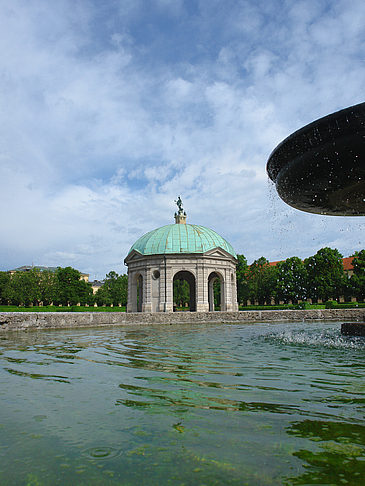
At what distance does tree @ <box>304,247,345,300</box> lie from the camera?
52688 mm

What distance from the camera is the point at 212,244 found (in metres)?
39.4

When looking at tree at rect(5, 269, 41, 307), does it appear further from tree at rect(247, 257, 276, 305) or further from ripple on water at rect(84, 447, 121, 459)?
ripple on water at rect(84, 447, 121, 459)

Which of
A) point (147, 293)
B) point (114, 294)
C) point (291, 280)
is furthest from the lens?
point (114, 294)

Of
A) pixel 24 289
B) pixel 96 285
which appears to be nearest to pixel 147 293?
pixel 24 289

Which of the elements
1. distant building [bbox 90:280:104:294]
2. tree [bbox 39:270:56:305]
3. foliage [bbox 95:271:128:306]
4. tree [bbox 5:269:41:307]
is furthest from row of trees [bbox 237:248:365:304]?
distant building [bbox 90:280:104:294]

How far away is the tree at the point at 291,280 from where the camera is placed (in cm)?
5709

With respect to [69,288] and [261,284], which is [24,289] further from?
[261,284]

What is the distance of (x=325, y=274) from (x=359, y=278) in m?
5.02

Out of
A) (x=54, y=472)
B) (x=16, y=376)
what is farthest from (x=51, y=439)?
(x=16, y=376)

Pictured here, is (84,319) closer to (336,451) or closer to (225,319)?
(225,319)

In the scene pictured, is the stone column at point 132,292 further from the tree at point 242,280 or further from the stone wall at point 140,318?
the tree at point 242,280

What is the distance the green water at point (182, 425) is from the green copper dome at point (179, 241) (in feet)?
105

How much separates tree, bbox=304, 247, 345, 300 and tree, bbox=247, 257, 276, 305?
6.80 meters

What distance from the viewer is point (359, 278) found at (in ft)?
165
